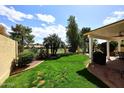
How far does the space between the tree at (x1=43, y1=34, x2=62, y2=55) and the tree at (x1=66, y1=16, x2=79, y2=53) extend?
8.70 ft

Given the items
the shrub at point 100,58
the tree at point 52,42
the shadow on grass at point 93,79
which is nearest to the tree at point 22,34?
the tree at point 52,42

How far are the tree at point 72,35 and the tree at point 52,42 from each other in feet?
8.70

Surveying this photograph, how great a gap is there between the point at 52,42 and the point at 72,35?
145 inches

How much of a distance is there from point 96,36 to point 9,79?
8.49m

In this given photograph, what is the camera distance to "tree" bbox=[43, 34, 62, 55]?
82.6 feet

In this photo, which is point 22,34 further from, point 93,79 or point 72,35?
point 93,79

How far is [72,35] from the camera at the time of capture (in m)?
27.8

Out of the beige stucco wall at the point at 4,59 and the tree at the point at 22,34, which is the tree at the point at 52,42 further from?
the tree at the point at 22,34

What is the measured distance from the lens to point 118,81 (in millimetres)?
10125

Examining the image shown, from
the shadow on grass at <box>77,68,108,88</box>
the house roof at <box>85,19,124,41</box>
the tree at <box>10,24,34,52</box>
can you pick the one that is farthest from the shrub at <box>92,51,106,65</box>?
the tree at <box>10,24,34,52</box>

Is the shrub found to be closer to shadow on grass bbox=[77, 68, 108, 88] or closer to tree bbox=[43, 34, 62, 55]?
shadow on grass bbox=[77, 68, 108, 88]

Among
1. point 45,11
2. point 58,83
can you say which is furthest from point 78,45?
point 58,83

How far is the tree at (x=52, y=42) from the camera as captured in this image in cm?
2519
